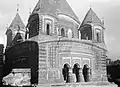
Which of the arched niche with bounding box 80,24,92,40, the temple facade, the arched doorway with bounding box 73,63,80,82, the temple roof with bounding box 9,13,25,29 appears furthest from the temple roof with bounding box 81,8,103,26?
the temple roof with bounding box 9,13,25,29

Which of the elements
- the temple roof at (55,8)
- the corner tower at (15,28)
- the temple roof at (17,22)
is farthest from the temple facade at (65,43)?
the temple roof at (17,22)

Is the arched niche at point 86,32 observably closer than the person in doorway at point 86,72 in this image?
No

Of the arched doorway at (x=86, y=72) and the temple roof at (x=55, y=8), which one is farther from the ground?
the temple roof at (x=55, y=8)

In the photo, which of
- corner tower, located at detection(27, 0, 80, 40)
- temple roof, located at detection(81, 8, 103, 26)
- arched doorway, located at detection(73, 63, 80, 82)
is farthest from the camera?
temple roof, located at detection(81, 8, 103, 26)

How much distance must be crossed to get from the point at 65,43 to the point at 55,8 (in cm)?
654

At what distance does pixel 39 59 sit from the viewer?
15.2 m

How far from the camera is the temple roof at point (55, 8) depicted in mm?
19625

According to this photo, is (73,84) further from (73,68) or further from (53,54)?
(53,54)

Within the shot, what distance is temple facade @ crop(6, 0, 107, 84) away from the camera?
1576 centimetres

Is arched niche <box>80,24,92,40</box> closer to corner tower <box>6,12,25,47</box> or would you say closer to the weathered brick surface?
the weathered brick surface

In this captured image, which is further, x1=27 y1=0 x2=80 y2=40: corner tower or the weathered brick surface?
x1=27 y1=0 x2=80 y2=40: corner tower

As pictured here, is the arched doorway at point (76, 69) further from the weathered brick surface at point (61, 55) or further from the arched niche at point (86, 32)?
the arched niche at point (86, 32)

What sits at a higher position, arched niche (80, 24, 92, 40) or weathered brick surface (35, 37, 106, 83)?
arched niche (80, 24, 92, 40)

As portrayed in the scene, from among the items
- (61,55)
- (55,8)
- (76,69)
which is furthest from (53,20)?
(76,69)
